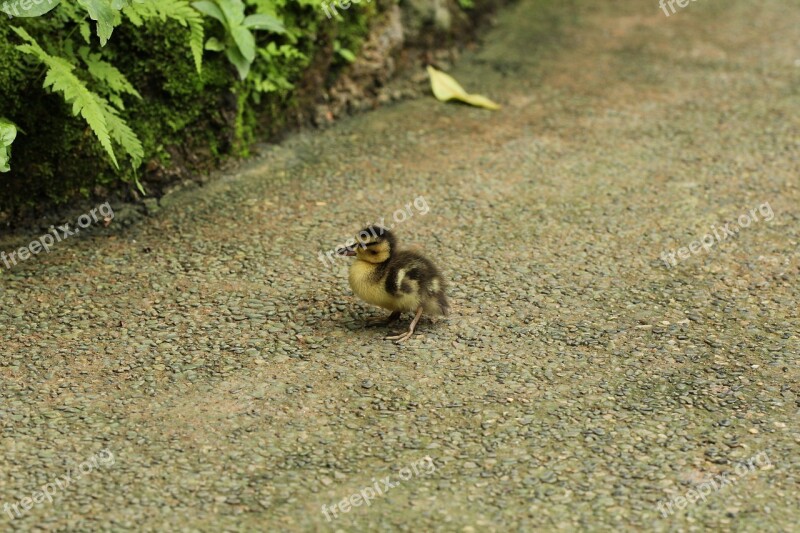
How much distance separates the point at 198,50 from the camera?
6.15m

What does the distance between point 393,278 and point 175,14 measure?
204 cm

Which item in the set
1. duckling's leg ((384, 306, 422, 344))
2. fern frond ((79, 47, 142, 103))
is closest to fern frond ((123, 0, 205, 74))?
fern frond ((79, 47, 142, 103))

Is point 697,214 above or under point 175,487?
above

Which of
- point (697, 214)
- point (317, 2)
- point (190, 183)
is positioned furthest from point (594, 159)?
point (190, 183)

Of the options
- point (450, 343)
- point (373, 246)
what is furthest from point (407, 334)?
point (373, 246)

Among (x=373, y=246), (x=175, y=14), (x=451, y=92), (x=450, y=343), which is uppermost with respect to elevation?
(x=175, y=14)

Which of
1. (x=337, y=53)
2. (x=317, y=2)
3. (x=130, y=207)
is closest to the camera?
(x=130, y=207)

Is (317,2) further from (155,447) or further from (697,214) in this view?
(155,447)

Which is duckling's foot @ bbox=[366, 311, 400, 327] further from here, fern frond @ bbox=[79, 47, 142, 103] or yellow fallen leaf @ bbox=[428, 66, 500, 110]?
yellow fallen leaf @ bbox=[428, 66, 500, 110]

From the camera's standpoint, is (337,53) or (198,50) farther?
(337,53)

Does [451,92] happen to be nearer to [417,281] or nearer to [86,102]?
[417,281]

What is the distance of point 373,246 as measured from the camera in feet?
17.5

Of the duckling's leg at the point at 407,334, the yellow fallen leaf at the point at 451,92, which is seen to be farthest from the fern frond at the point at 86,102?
the yellow fallen leaf at the point at 451,92

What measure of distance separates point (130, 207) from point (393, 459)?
9.55 feet
